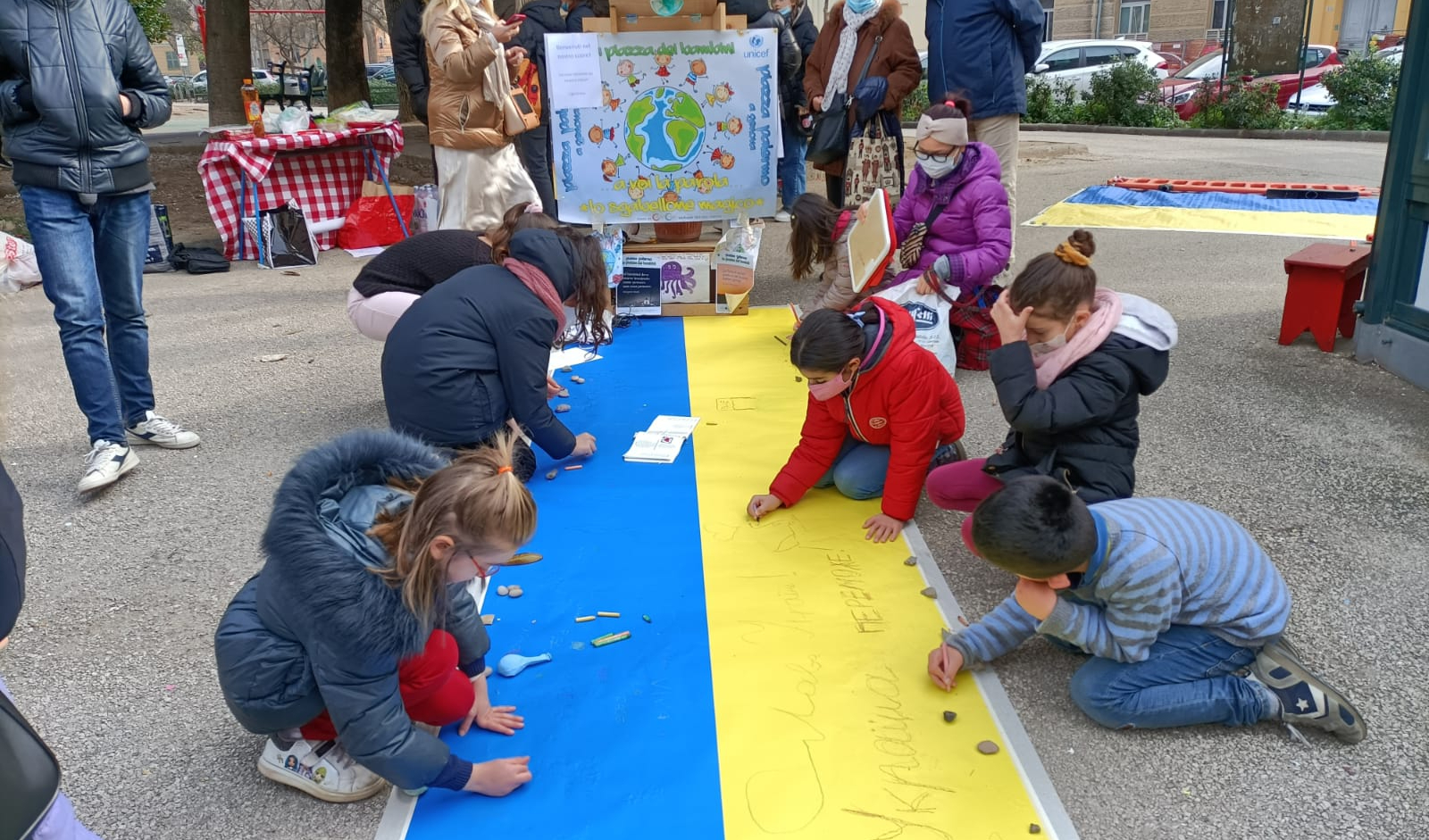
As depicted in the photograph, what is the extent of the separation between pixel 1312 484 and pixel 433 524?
9.42ft

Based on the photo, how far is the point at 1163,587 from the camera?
2086 mm

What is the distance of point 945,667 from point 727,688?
0.51 meters

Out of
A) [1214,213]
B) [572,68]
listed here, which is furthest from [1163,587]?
[1214,213]

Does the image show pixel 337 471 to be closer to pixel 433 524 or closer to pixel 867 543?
pixel 433 524

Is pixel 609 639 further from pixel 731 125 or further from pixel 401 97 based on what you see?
pixel 401 97

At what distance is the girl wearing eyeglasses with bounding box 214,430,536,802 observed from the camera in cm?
178

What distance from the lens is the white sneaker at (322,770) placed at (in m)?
2.11

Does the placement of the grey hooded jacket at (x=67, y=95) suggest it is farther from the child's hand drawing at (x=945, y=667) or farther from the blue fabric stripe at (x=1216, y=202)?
the blue fabric stripe at (x=1216, y=202)

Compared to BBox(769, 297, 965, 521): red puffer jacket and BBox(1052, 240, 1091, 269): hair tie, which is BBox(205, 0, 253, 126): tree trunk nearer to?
BBox(769, 297, 965, 521): red puffer jacket

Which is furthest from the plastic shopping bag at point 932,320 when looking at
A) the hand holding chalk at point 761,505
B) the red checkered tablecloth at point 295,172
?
the red checkered tablecloth at point 295,172

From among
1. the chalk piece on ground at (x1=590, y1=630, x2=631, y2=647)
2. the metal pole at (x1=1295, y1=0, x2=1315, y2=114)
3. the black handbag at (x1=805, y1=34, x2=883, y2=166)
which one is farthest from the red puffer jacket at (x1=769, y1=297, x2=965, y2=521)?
the metal pole at (x1=1295, y1=0, x2=1315, y2=114)

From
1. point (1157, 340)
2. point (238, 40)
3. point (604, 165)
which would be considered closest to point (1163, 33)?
point (238, 40)

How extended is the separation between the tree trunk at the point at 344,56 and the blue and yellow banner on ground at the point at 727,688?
35.5 ft

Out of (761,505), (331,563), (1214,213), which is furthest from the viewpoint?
(1214,213)
